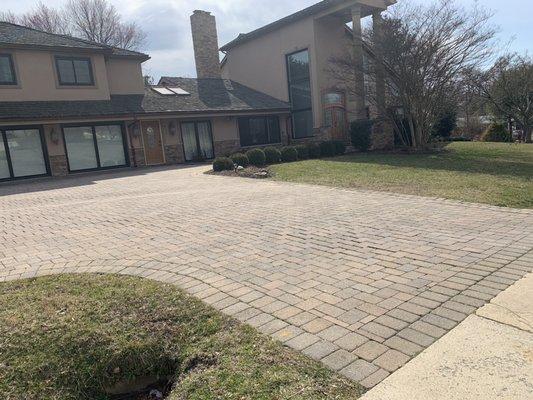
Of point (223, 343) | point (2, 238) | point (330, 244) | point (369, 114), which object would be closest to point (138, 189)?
point (2, 238)

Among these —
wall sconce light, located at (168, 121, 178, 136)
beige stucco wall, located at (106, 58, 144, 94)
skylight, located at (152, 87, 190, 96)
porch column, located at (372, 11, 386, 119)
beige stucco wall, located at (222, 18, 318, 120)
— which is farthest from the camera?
skylight, located at (152, 87, 190, 96)

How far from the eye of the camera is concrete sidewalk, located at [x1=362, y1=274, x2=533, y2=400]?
2.40 meters

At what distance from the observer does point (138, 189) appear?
1236 centimetres

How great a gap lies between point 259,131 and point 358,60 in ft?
25.1

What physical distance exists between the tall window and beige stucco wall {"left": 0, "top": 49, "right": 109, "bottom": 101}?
10576 millimetres

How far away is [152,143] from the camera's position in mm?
20828

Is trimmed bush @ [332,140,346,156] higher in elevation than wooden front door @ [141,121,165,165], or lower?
lower

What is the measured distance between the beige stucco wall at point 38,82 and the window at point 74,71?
197mm

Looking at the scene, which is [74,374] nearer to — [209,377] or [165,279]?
[209,377]

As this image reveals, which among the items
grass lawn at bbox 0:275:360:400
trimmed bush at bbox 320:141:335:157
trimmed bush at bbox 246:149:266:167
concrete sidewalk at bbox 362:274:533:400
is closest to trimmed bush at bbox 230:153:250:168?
trimmed bush at bbox 246:149:266:167

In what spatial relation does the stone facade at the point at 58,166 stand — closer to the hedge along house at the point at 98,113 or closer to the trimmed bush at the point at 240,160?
the hedge along house at the point at 98,113

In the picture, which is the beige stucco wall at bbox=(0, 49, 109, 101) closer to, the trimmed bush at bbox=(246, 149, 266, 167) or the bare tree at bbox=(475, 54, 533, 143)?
the trimmed bush at bbox=(246, 149, 266, 167)

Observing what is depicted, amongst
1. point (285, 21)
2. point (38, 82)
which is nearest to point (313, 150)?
point (285, 21)

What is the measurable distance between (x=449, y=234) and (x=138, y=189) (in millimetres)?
9245
